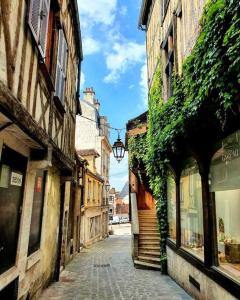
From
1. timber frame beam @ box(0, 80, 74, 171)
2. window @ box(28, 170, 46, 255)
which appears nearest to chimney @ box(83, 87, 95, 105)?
window @ box(28, 170, 46, 255)

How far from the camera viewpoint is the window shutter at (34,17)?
13.4 ft

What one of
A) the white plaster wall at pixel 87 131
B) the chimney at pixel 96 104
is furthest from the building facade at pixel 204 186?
the chimney at pixel 96 104

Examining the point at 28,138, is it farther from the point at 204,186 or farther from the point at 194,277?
the point at 194,277

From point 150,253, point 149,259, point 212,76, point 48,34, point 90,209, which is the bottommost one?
point 149,259

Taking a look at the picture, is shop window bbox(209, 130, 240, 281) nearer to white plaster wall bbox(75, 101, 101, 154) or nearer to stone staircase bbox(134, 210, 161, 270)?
stone staircase bbox(134, 210, 161, 270)

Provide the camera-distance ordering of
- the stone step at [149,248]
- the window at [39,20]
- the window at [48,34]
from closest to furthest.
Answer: the window at [39,20], the window at [48,34], the stone step at [149,248]

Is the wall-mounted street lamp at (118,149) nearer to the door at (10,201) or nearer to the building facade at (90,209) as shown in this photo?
the door at (10,201)

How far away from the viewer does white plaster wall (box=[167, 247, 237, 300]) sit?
182 inches

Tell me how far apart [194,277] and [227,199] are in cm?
200

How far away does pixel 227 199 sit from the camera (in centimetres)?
504

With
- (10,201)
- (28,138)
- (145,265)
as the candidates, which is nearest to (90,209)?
(145,265)

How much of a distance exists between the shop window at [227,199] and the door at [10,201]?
3396 mm

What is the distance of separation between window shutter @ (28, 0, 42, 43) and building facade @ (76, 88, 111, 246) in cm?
1475

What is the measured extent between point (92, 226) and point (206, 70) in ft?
59.4
